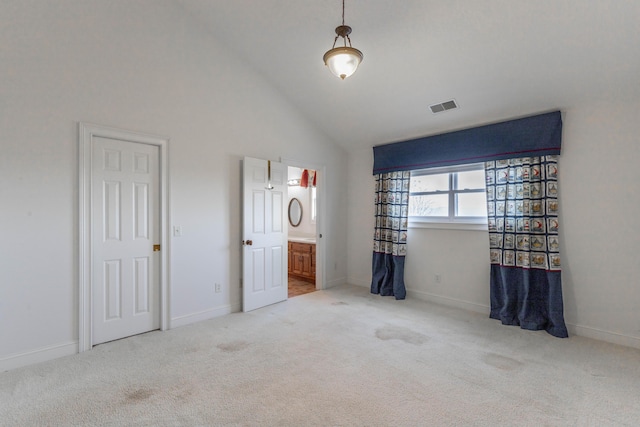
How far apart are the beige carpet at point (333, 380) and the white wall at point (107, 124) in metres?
0.50

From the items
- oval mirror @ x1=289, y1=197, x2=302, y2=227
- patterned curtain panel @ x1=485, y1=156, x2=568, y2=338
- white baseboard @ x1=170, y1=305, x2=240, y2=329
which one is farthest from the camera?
oval mirror @ x1=289, y1=197, x2=302, y2=227

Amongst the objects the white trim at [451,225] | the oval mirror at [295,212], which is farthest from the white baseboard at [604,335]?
the oval mirror at [295,212]

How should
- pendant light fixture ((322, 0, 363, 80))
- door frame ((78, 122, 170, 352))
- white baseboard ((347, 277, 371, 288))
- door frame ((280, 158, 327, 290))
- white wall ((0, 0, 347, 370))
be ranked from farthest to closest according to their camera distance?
white baseboard ((347, 277, 371, 288)) → door frame ((280, 158, 327, 290)) → door frame ((78, 122, 170, 352)) → white wall ((0, 0, 347, 370)) → pendant light fixture ((322, 0, 363, 80))

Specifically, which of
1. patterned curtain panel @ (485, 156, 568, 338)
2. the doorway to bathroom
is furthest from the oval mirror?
patterned curtain panel @ (485, 156, 568, 338)

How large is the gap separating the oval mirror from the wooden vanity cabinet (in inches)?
35.8

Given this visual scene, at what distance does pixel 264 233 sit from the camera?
4301 mm

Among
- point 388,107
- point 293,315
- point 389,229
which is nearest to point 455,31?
point 388,107

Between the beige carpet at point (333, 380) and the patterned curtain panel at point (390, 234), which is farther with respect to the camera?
the patterned curtain panel at point (390, 234)

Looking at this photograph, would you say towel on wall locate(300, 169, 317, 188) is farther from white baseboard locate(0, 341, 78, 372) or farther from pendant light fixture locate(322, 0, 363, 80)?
white baseboard locate(0, 341, 78, 372)

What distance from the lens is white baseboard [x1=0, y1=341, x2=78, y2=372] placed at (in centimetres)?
258

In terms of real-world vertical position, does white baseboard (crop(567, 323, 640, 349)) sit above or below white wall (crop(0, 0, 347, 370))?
below

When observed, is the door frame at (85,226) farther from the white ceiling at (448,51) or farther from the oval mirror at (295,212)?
the oval mirror at (295,212)

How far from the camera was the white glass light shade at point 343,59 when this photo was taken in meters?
2.51

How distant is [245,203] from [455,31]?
299cm
